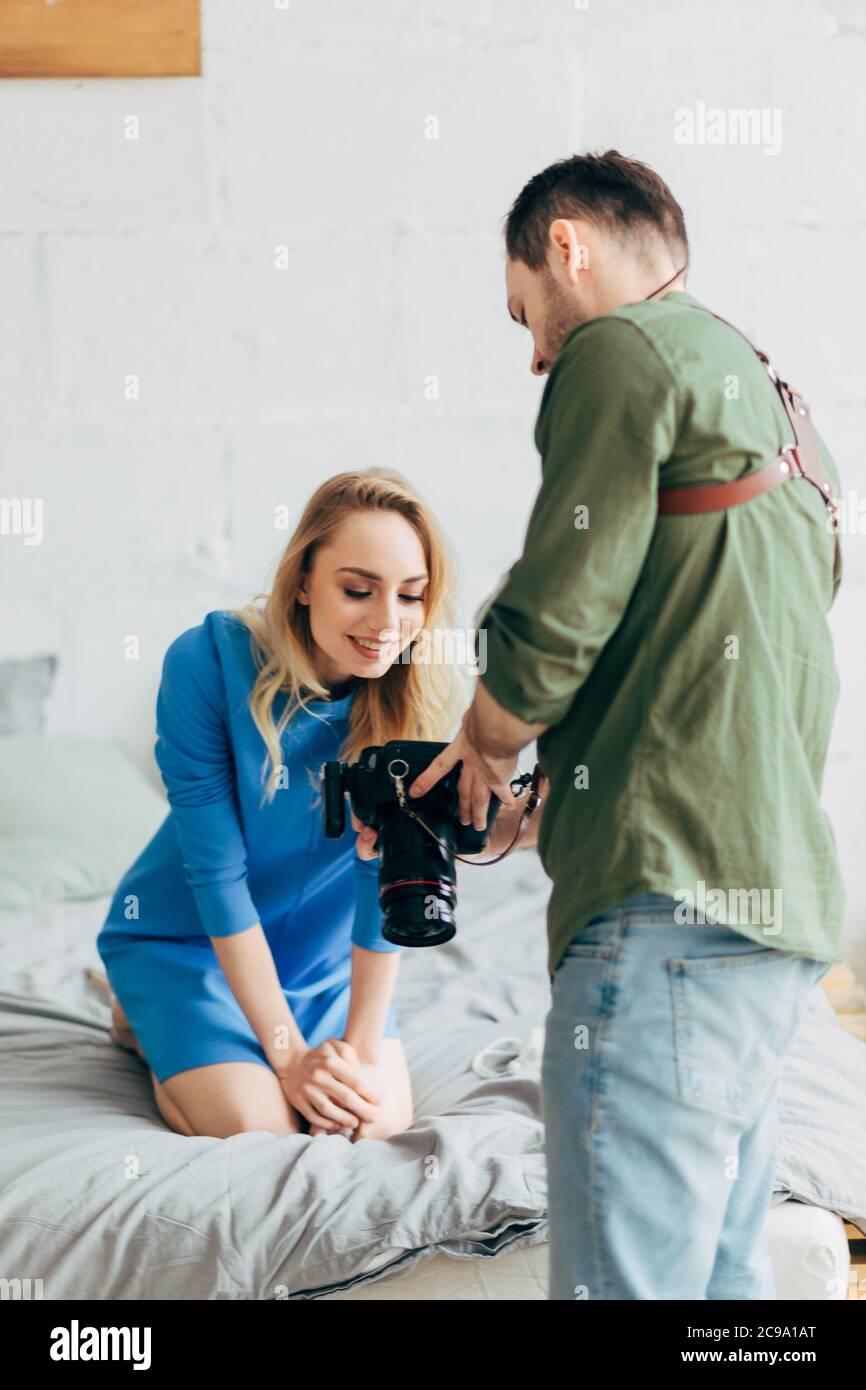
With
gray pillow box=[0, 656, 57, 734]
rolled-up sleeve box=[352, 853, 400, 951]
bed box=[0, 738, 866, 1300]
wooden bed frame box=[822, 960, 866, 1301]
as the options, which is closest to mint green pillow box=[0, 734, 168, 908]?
gray pillow box=[0, 656, 57, 734]

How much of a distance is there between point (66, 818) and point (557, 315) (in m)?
1.41

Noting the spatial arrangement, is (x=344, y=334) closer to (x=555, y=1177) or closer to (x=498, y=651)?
(x=498, y=651)

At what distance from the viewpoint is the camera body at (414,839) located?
1.19m

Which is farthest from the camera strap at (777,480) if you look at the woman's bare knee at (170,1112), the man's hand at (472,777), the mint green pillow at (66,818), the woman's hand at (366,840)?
the mint green pillow at (66,818)

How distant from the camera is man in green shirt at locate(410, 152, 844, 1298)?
0.94 meters

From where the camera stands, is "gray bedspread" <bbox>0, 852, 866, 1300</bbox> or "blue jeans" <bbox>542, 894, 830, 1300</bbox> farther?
"gray bedspread" <bbox>0, 852, 866, 1300</bbox>

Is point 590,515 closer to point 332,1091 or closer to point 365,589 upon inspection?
point 365,589

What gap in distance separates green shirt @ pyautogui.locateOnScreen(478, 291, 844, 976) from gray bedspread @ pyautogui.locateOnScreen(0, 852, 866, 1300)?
0.38 m

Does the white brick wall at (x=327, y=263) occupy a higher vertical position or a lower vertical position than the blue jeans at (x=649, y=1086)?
higher

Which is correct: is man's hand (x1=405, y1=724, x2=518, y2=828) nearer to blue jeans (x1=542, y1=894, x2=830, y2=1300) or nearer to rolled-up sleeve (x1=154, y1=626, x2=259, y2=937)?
blue jeans (x1=542, y1=894, x2=830, y2=1300)

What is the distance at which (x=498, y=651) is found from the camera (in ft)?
3.23

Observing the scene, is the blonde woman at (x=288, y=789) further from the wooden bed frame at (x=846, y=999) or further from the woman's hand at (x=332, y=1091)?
the wooden bed frame at (x=846, y=999)

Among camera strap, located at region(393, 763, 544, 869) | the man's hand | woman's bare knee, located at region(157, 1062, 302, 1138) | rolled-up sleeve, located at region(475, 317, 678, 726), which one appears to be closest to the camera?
rolled-up sleeve, located at region(475, 317, 678, 726)
